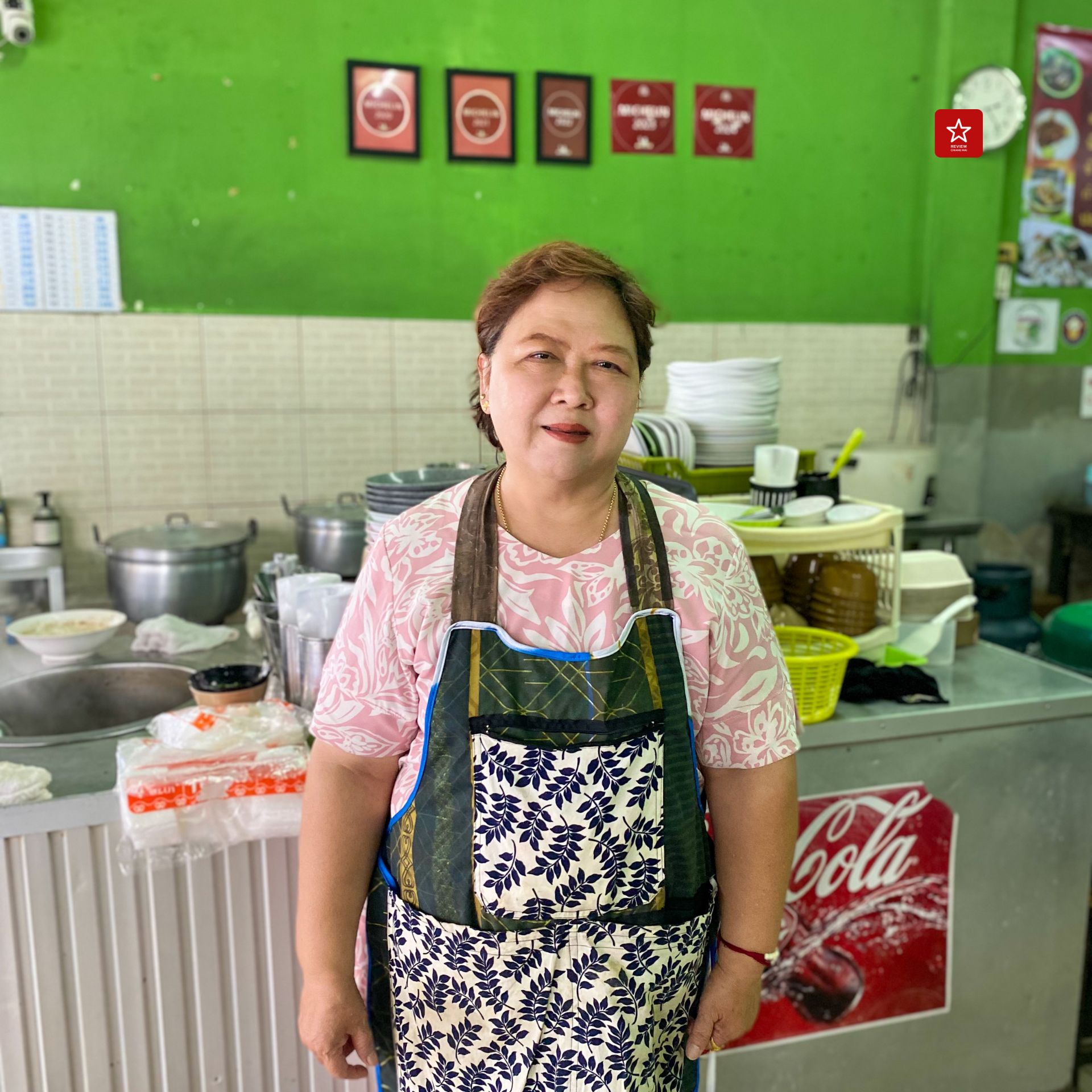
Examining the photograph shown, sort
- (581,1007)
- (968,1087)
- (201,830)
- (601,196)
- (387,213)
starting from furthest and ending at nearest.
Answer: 1. (601,196)
2. (387,213)
3. (968,1087)
4. (201,830)
5. (581,1007)

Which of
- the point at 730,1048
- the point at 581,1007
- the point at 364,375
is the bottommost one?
the point at 730,1048

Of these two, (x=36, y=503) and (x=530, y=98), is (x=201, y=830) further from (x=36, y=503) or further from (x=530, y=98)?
(x=530, y=98)

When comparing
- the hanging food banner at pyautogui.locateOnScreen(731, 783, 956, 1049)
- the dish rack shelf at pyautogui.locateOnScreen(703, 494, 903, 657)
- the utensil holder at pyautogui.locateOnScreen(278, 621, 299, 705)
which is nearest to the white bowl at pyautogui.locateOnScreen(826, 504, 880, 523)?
the dish rack shelf at pyautogui.locateOnScreen(703, 494, 903, 657)

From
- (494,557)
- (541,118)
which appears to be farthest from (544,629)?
(541,118)

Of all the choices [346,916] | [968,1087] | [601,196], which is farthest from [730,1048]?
[601,196]

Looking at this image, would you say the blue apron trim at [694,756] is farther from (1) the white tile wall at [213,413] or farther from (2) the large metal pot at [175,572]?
(1) the white tile wall at [213,413]

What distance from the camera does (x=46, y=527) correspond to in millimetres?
3264

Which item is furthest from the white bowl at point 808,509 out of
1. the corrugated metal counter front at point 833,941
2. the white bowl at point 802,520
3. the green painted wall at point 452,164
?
the green painted wall at point 452,164

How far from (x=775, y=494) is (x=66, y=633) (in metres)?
1.67

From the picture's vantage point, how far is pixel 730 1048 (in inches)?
74.3

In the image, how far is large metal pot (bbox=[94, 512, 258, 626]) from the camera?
2.70 metres

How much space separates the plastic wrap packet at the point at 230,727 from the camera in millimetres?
1627

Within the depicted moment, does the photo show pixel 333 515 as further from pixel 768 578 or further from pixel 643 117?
pixel 643 117

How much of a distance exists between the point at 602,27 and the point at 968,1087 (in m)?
3.67
